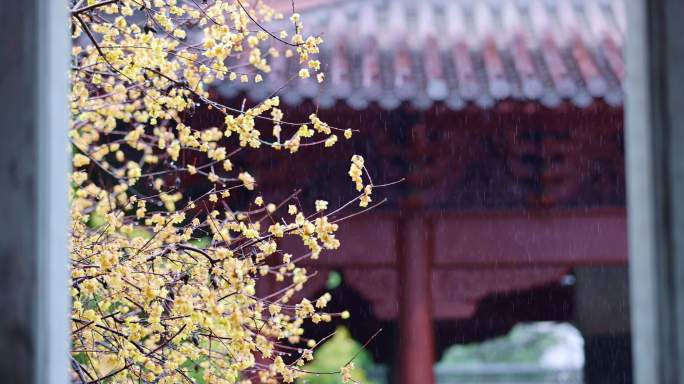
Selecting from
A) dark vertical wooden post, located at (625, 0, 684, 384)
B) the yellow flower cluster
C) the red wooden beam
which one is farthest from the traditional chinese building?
dark vertical wooden post, located at (625, 0, 684, 384)

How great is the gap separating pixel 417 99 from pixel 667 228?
275 cm

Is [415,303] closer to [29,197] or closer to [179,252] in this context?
[179,252]

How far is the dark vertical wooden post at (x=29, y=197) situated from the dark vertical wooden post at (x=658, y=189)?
0.60 metres

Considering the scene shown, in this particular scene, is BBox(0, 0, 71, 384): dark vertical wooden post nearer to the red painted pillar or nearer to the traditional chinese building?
the traditional chinese building

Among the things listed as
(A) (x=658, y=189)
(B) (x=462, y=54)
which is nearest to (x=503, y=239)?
(B) (x=462, y=54)

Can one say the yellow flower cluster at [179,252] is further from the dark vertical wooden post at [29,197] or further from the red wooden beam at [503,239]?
the red wooden beam at [503,239]

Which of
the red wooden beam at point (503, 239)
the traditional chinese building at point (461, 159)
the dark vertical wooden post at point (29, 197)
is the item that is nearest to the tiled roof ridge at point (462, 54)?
the traditional chinese building at point (461, 159)

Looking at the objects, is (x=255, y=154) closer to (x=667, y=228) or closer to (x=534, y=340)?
(x=667, y=228)

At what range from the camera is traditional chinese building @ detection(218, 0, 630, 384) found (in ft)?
12.4

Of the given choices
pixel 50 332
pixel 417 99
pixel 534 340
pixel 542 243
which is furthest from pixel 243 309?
pixel 534 340

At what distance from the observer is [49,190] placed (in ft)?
2.88

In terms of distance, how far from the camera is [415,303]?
4.26 m

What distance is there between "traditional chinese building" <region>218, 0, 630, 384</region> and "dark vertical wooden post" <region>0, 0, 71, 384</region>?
2775 mm

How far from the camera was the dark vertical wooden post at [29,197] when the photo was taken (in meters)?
0.85
